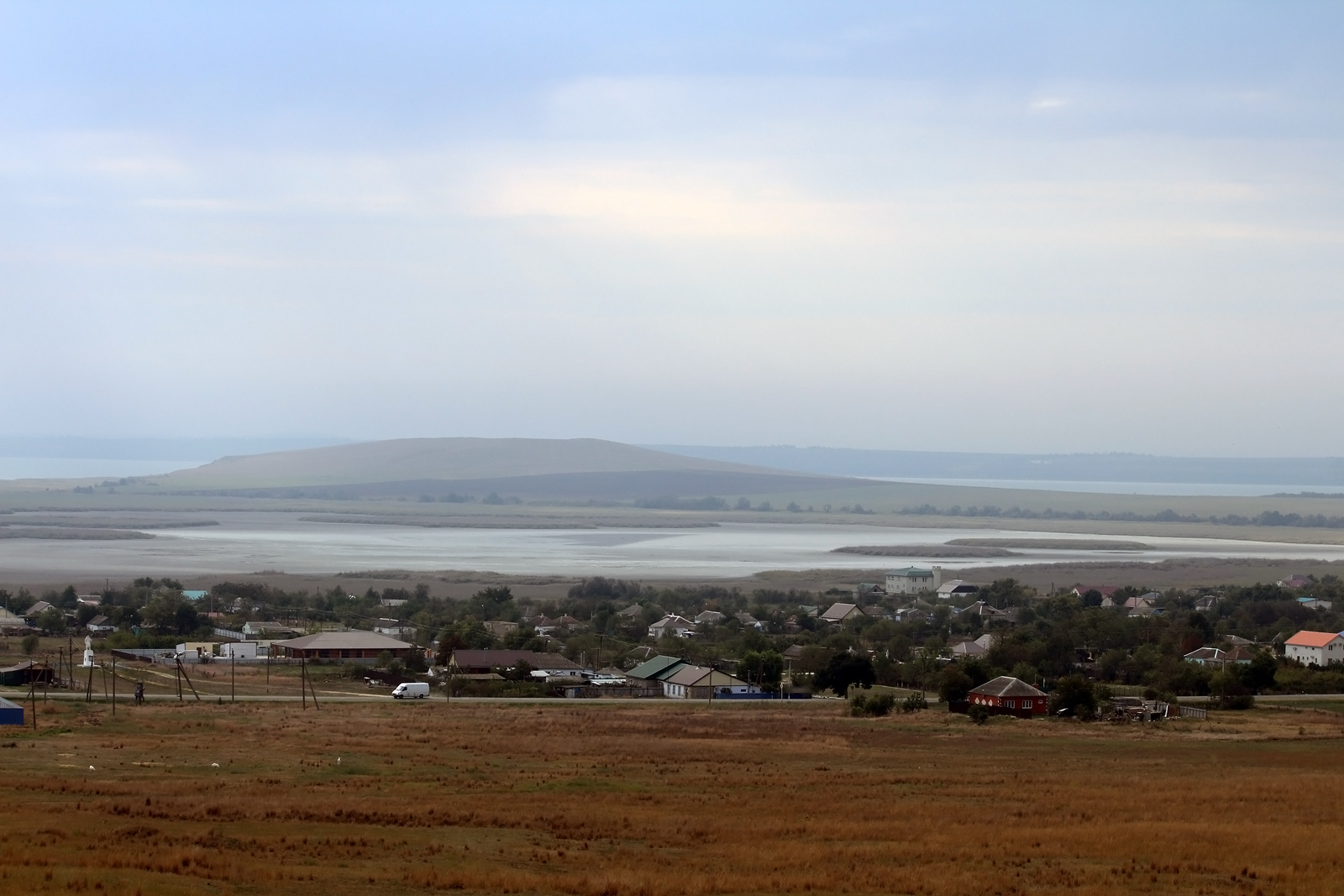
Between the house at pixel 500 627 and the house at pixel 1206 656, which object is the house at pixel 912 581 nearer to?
the house at pixel 500 627

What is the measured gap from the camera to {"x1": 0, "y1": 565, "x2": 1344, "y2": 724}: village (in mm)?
38781

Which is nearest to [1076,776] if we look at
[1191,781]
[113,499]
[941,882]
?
[1191,781]

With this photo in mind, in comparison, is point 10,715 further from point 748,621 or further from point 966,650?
point 748,621

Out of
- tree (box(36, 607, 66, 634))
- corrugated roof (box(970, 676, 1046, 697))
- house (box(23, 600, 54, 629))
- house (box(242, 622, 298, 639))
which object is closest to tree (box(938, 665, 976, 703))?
corrugated roof (box(970, 676, 1046, 697))

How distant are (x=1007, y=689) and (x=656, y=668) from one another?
1240 cm

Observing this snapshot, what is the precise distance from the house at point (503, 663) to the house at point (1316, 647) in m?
23.4

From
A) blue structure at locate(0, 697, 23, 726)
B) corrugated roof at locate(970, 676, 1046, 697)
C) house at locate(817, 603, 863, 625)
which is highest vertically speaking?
blue structure at locate(0, 697, 23, 726)

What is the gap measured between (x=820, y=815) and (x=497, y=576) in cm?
5660

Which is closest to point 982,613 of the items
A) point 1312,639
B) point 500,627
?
point 1312,639

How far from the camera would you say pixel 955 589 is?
7119 centimetres

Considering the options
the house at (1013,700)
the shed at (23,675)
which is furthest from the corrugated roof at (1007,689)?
the shed at (23,675)

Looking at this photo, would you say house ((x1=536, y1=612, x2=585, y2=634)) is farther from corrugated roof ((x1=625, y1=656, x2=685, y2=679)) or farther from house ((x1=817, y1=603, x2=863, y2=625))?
house ((x1=817, y1=603, x2=863, y2=625))

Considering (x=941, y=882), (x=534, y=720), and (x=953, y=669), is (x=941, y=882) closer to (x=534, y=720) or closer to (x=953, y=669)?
(x=534, y=720)

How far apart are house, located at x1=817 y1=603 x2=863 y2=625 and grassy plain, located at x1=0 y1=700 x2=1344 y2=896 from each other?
2686 centimetres
